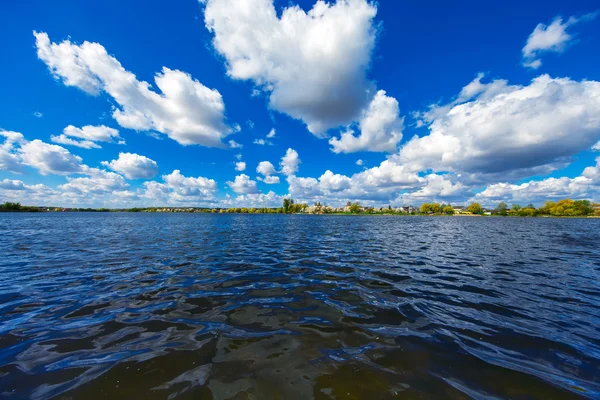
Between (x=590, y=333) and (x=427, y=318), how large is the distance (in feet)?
14.8

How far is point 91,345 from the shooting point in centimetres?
577

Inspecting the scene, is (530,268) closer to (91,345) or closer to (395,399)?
(395,399)

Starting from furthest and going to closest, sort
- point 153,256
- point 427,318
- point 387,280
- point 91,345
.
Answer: point 153,256, point 387,280, point 427,318, point 91,345

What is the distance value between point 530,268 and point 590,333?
9.78 metres

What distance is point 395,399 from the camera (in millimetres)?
4059

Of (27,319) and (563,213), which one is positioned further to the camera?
(563,213)

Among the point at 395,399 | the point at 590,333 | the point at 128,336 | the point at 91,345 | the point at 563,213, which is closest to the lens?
the point at 395,399

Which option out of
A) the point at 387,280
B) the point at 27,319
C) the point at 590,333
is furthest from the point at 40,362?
the point at 590,333

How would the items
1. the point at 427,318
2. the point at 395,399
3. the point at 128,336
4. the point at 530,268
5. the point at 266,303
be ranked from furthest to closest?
the point at 530,268 < the point at 266,303 < the point at 427,318 < the point at 128,336 < the point at 395,399

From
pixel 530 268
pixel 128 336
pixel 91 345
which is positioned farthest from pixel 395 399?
pixel 530 268

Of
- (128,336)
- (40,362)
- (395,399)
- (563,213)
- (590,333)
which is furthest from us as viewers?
(563,213)

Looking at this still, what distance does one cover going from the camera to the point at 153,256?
17.0 metres

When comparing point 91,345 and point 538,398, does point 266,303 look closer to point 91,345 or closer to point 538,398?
point 91,345

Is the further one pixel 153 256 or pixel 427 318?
pixel 153 256
